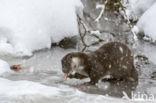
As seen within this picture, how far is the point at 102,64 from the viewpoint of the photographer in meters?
4.37

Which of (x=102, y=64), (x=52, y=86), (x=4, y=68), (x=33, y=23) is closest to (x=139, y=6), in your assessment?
(x=33, y=23)

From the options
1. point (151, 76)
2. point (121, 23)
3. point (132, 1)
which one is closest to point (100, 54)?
point (151, 76)

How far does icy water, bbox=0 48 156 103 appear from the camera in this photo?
332 cm

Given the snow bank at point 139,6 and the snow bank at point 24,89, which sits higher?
the snow bank at point 139,6

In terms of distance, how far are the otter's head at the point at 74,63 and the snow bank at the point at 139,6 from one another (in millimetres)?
2510

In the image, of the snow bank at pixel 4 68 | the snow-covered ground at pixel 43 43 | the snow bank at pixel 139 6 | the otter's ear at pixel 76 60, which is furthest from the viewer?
the snow bank at pixel 139 6

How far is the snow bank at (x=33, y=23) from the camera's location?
5016mm

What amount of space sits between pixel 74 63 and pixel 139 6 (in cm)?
277

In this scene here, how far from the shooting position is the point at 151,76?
4.71 metres

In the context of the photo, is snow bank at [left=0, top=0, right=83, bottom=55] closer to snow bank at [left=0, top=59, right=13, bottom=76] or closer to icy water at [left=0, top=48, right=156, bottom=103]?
icy water at [left=0, top=48, right=156, bottom=103]

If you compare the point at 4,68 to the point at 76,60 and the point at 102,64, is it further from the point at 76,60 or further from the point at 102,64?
the point at 102,64

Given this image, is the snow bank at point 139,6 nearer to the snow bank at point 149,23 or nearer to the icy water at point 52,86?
the snow bank at point 149,23

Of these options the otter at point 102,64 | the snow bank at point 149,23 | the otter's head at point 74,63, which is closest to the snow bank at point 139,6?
the snow bank at point 149,23

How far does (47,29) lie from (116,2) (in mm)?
1604
